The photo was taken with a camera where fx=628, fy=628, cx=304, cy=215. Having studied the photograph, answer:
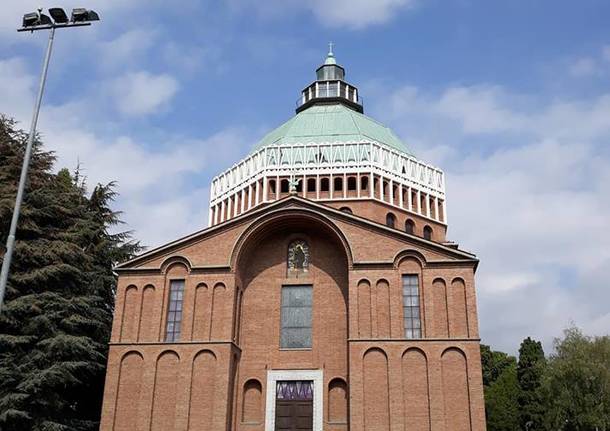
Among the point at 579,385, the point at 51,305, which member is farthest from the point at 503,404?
the point at 51,305

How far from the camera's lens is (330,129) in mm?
36500

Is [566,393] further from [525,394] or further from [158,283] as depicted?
[158,283]

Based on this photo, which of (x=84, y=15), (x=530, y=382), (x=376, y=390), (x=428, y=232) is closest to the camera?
(x=84, y=15)

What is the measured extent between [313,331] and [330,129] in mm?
14984

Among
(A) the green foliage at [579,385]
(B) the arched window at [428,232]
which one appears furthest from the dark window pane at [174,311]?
(A) the green foliage at [579,385]

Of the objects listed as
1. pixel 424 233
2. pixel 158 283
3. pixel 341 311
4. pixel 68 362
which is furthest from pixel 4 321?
pixel 424 233

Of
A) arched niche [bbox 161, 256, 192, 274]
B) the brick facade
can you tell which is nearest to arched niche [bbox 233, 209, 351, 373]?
the brick facade

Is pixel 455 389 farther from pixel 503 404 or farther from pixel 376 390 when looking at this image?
pixel 503 404

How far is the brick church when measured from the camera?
22391 mm

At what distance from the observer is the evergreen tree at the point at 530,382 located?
40562mm

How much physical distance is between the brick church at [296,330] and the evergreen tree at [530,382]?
19893mm

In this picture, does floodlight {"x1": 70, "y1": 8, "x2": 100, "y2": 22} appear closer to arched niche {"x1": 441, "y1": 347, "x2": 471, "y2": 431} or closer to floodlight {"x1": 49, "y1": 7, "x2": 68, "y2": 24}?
floodlight {"x1": 49, "y1": 7, "x2": 68, "y2": 24}

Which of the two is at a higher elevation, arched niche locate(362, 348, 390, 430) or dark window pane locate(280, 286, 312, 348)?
dark window pane locate(280, 286, 312, 348)

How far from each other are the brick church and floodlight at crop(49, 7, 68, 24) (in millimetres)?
12074
